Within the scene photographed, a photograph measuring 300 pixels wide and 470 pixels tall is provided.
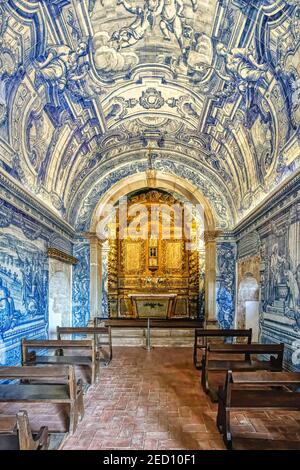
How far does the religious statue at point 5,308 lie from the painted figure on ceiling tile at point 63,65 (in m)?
4.19

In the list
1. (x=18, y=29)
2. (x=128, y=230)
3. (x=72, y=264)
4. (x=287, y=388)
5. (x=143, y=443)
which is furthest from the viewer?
(x=128, y=230)

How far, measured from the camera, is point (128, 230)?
53.3 feet

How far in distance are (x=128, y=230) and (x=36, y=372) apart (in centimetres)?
1181

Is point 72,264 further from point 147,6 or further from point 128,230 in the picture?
point 147,6

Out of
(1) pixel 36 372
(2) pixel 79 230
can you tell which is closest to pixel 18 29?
(1) pixel 36 372

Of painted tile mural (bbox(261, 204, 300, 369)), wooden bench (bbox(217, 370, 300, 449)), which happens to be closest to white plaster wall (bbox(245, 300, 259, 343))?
painted tile mural (bbox(261, 204, 300, 369))

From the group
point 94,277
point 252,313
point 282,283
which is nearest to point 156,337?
point 94,277

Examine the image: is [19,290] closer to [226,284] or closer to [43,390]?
[43,390]

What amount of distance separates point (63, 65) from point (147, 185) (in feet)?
20.7

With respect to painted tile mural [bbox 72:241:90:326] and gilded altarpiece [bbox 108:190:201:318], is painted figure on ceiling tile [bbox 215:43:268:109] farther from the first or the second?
gilded altarpiece [bbox 108:190:201:318]

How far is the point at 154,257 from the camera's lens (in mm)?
15750

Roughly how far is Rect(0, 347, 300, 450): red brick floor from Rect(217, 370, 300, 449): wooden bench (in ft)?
1.08

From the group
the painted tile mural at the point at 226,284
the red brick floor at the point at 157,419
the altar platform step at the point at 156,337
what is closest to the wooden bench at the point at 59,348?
the red brick floor at the point at 157,419

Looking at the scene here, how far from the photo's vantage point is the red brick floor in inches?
166
